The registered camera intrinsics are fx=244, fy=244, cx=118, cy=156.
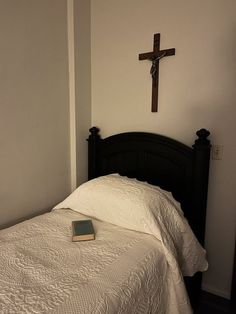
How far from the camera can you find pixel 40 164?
2010mm

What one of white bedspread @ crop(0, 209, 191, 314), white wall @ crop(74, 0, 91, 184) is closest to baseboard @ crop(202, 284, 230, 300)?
white bedspread @ crop(0, 209, 191, 314)

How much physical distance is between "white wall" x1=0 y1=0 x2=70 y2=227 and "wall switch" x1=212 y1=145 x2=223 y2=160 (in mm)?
1257

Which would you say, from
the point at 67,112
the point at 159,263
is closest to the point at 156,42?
the point at 67,112

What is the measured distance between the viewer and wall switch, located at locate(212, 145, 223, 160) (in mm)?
1761

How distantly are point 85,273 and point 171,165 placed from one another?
106 centimetres

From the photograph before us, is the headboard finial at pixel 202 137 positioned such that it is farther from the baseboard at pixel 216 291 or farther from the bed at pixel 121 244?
the baseboard at pixel 216 291

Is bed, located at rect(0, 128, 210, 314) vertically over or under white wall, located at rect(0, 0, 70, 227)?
under

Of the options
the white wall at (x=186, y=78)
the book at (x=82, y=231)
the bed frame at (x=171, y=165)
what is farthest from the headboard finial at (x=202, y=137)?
the book at (x=82, y=231)

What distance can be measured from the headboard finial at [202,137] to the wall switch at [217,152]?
98mm

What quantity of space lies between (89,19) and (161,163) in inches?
57.9

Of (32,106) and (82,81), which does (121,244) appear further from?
(82,81)

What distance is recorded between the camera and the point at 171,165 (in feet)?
6.22

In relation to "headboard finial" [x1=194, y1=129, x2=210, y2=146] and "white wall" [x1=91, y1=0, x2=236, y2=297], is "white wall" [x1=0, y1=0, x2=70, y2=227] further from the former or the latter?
"headboard finial" [x1=194, y1=129, x2=210, y2=146]

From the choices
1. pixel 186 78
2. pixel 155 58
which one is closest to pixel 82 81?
pixel 155 58
